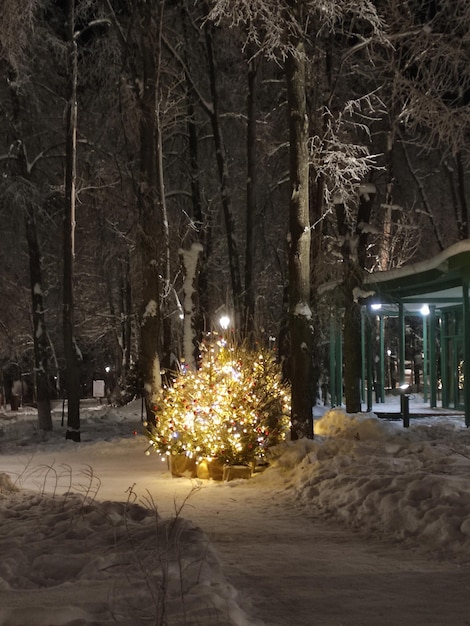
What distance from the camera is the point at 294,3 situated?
14.0m

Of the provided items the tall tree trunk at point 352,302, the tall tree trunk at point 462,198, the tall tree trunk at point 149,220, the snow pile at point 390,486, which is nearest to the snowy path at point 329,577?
the snow pile at point 390,486

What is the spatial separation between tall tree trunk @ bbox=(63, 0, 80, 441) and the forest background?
0.05 metres

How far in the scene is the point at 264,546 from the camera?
7.51 meters

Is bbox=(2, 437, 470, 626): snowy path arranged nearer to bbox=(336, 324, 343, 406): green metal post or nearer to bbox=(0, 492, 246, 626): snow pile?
bbox=(0, 492, 246, 626): snow pile

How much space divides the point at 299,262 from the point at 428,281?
730cm

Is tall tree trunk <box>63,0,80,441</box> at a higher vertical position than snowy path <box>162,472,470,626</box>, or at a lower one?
higher

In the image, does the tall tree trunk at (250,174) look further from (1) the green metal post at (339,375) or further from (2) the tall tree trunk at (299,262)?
(2) the tall tree trunk at (299,262)

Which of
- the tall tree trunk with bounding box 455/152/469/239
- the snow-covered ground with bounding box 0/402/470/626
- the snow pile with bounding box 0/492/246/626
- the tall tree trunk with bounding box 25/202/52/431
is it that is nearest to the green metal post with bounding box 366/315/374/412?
the tall tree trunk with bounding box 455/152/469/239

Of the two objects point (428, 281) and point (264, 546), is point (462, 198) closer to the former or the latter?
point (428, 281)

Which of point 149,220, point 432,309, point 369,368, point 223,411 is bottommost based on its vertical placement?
point 223,411

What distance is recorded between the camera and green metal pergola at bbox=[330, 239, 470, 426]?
62.4 ft

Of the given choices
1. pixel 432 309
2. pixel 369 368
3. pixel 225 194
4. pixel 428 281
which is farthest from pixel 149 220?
pixel 432 309

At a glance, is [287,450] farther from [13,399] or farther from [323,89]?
[13,399]

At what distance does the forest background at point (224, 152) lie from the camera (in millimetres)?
14695
